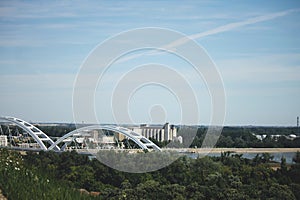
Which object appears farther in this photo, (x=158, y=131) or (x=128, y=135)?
(x=158, y=131)

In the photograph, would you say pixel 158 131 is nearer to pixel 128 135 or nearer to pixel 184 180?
pixel 128 135

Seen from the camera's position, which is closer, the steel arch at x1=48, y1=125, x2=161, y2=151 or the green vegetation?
the green vegetation

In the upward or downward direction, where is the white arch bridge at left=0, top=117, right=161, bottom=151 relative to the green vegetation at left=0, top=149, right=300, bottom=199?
upward

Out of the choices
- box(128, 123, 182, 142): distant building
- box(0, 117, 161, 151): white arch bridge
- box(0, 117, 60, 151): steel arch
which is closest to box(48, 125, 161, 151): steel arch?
box(0, 117, 161, 151): white arch bridge

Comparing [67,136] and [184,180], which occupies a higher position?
[67,136]

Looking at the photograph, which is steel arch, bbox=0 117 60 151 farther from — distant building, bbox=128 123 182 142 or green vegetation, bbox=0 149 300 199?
green vegetation, bbox=0 149 300 199

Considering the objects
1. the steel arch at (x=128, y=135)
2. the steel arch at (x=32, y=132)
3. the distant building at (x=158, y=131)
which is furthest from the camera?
Answer: the distant building at (x=158, y=131)

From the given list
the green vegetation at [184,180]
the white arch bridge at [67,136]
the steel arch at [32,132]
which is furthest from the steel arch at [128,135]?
the green vegetation at [184,180]

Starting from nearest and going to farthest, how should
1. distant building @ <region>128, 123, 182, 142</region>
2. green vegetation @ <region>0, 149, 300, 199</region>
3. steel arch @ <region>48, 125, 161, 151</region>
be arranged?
1. green vegetation @ <region>0, 149, 300, 199</region>
2. steel arch @ <region>48, 125, 161, 151</region>
3. distant building @ <region>128, 123, 182, 142</region>

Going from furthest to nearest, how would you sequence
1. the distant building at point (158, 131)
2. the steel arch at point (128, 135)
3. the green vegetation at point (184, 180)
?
the distant building at point (158, 131)
the steel arch at point (128, 135)
the green vegetation at point (184, 180)

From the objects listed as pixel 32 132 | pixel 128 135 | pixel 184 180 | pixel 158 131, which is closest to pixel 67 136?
pixel 32 132

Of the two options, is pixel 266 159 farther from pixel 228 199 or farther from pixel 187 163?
pixel 228 199

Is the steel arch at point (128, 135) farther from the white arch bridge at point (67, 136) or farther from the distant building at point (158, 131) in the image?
the distant building at point (158, 131)
